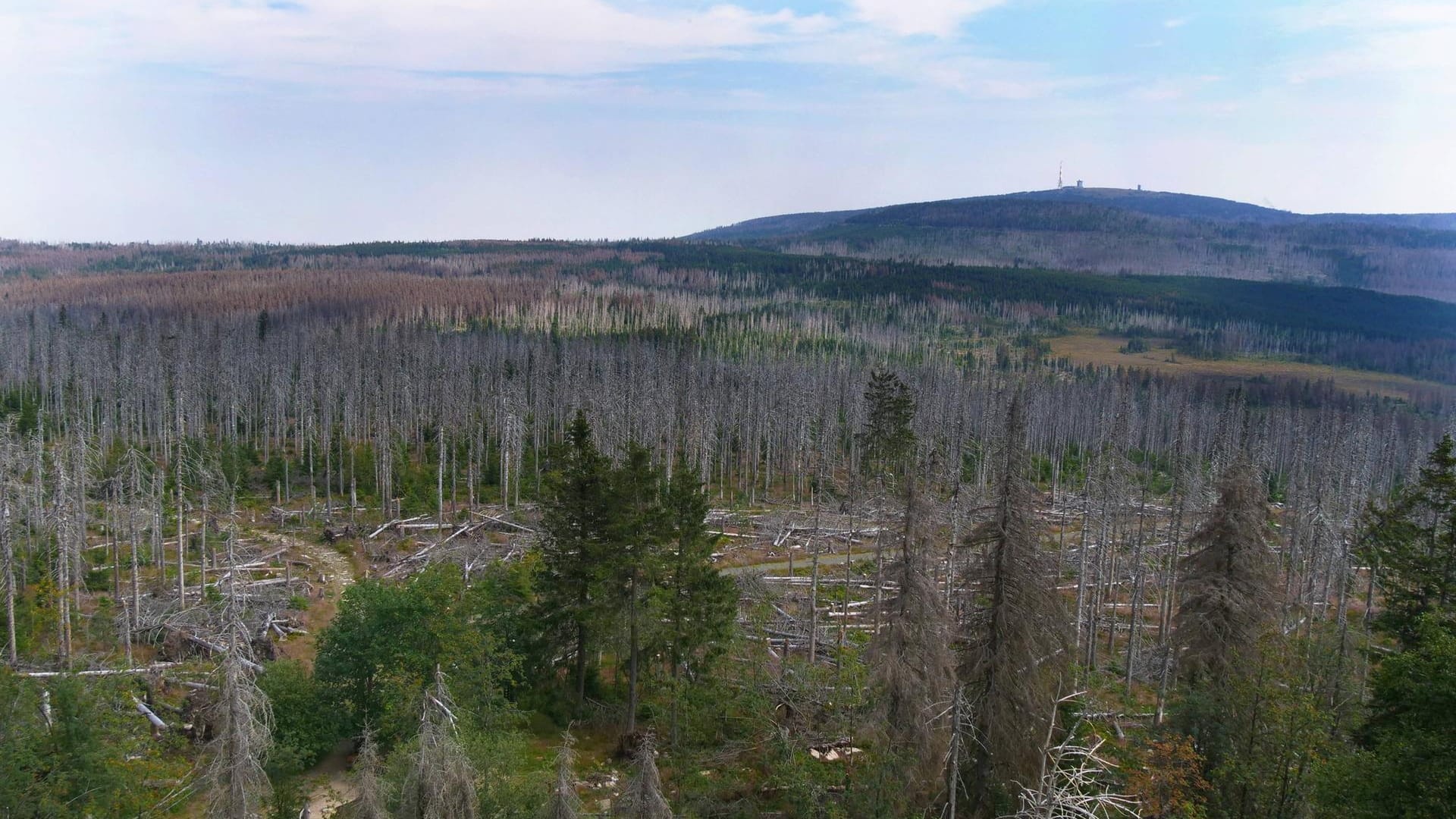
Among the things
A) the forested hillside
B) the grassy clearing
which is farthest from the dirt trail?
the grassy clearing

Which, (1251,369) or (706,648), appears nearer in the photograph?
(706,648)

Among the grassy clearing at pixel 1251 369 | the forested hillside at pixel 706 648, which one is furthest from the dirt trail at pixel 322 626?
the grassy clearing at pixel 1251 369

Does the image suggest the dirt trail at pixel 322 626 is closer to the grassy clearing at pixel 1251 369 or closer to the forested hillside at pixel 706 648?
the forested hillside at pixel 706 648

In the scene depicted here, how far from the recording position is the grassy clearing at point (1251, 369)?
6220 inches

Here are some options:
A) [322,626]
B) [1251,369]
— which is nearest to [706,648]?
[322,626]

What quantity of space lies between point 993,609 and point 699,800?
31.5 ft

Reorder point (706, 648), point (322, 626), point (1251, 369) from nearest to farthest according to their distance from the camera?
point (706, 648)
point (322, 626)
point (1251, 369)

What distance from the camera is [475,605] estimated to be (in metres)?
28.9

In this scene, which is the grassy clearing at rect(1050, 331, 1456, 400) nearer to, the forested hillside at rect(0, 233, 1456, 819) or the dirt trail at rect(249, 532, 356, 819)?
the forested hillside at rect(0, 233, 1456, 819)

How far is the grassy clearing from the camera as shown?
15800cm

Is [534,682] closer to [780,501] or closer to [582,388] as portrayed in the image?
[780,501]

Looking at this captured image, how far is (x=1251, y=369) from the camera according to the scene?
6826 inches

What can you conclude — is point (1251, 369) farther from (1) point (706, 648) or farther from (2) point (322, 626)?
(2) point (322, 626)

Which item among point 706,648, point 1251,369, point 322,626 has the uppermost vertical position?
point 1251,369
